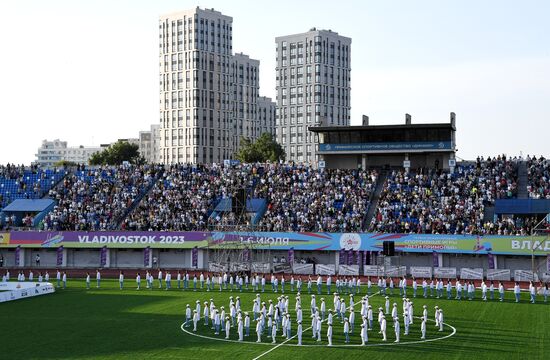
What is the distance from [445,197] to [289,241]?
43.4 feet

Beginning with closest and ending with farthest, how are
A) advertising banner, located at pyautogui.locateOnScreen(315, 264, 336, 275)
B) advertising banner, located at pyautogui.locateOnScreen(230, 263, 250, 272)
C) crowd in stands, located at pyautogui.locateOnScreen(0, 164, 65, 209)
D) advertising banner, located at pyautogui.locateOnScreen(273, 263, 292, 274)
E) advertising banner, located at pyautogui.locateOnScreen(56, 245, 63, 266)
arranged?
advertising banner, located at pyautogui.locateOnScreen(230, 263, 250, 272) < advertising banner, located at pyautogui.locateOnScreen(315, 264, 336, 275) < advertising banner, located at pyautogui.locateOnScreen(273, 263, 292, 274) < advertising banner, located at pyautogui.locateOnScreen(56, 245, 63, 266) < crowd in stands, located at pyautogui.locateOnScreen(0, 164, 65, 209)

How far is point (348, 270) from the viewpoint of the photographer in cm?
5875

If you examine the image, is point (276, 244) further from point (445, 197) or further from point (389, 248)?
point (445, 197)

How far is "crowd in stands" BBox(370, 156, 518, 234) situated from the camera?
59938mm

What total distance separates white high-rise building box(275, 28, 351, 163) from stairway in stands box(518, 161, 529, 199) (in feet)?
382

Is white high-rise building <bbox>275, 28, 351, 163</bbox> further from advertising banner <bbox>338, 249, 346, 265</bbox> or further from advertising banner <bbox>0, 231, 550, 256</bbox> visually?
advertising banner <bbox>338, 249, 346, 265</bbox>

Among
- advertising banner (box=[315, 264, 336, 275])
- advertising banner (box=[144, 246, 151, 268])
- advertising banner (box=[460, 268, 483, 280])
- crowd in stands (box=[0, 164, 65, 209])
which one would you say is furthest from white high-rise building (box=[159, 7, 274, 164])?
advertising banner (box=[460, 268, 483, 280])

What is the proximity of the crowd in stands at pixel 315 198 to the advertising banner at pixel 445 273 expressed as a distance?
766cm

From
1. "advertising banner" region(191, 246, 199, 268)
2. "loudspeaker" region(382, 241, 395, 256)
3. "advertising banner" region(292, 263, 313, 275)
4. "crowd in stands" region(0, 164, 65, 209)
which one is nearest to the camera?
"loudspeaker" region(382, 241, 395, 256)

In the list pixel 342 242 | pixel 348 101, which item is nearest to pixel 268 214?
pixel 342 242

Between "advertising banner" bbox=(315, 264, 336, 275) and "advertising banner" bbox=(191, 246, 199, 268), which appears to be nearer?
"advertising banner" bbox=(315, 264, 336, 275)

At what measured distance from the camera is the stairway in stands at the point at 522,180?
62.7 meters

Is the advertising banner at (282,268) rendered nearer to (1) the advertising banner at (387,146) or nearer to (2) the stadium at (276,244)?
(2) the stadium at (276,244)

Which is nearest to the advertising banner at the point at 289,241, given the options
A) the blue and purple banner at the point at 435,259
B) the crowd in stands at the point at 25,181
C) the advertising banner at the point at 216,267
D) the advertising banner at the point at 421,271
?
the blue and purple banner at the point at 435,259
